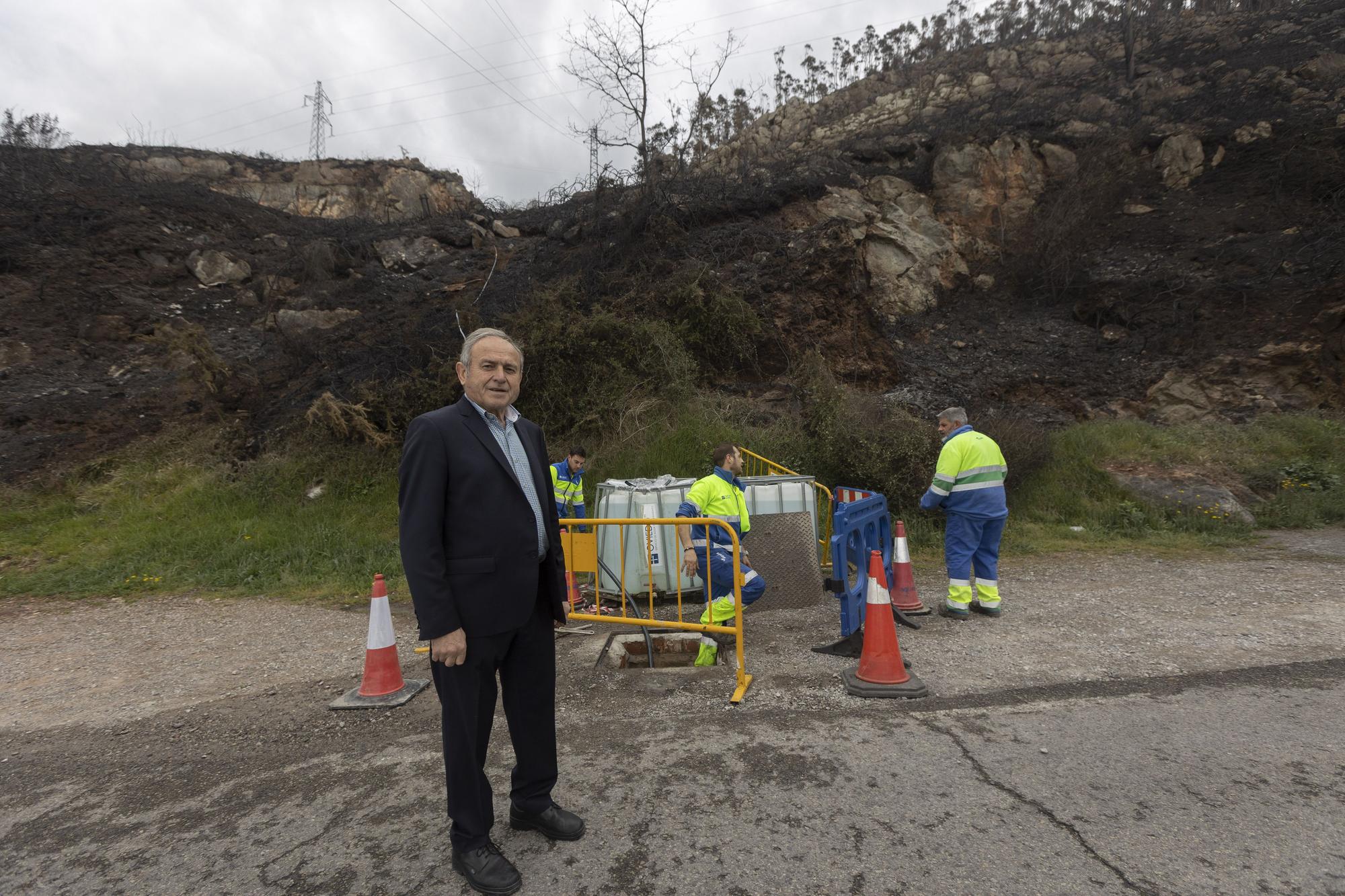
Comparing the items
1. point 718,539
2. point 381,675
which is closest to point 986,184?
point 718,539

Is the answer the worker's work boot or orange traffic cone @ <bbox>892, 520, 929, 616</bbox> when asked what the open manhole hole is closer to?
the worker's work boot

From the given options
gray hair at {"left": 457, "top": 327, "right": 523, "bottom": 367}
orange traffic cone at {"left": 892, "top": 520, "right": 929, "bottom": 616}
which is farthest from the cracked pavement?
gray hair at {"left": 457, "top": 327, "right": 523, "bottom": 367}

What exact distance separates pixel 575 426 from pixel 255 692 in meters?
7.45

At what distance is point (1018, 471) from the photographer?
31.3ft

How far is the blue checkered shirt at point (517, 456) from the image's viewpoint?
2.45m

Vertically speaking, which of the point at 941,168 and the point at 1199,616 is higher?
the point at 941,168

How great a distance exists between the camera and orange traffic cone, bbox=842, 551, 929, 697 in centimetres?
392

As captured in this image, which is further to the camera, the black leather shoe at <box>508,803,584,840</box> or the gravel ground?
the gravel ground

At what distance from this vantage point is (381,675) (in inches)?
168

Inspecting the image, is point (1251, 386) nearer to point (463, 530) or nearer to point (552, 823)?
point (552, 823)

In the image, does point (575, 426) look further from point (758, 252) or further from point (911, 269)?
point (911, 269)

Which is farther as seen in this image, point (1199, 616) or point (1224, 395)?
point (1224, 395)

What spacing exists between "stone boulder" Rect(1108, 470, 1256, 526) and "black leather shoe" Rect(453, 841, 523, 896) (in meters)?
9.90

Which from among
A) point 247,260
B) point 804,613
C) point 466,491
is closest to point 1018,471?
point 804,613
